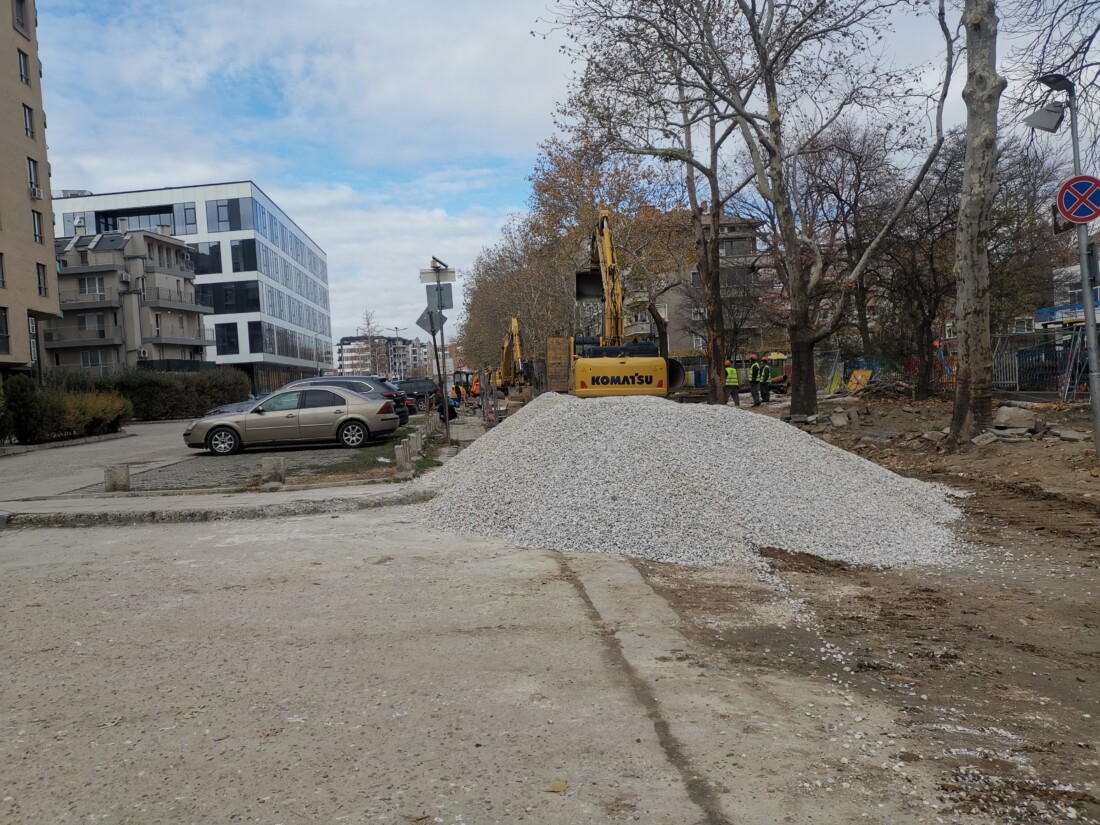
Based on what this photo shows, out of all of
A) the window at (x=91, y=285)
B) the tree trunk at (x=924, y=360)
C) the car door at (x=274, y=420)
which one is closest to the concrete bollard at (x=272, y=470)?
the car door at (x=274, y=420)

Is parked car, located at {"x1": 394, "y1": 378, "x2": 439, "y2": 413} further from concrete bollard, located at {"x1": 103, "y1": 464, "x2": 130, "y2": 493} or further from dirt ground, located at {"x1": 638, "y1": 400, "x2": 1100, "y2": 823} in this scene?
dirt ground, located at {"x1": 638, "y1": 400, "x2": 1100, "y2": 823}

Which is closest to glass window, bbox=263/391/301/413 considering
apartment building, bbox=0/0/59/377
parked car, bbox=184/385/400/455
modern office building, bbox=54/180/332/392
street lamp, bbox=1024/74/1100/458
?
parked car, bbox=184/385/400/455

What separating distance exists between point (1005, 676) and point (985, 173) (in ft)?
36.5

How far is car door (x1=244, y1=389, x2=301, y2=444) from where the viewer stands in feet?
59.3

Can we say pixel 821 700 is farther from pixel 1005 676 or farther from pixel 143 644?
pixel 143 644

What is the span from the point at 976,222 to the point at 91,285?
203 ft

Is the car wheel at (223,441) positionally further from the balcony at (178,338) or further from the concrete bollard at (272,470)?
the balcony at (178,338)

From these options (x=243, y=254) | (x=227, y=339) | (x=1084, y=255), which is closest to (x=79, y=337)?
(x=227, y=339)

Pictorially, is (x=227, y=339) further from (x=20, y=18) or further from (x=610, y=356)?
(x=610, y=356)

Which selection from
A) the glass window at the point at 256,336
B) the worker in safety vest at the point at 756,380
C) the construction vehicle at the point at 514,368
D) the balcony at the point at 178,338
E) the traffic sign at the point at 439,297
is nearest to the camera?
the traffic sign at the point at 439,297

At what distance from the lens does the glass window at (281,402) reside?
59.8 feet

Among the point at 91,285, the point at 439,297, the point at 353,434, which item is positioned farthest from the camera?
the point at 91,285

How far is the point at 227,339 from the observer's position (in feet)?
233

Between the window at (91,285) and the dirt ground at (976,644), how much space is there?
6295 centimetres
